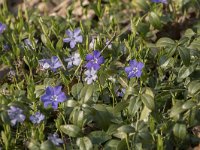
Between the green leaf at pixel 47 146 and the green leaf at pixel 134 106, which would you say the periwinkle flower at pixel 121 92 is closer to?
the green leaf at pixel 134 106

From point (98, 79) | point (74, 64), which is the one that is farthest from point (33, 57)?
point (98, 79)

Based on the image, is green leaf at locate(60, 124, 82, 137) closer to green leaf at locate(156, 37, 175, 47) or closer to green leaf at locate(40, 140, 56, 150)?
green leaf at locate(40, 140, 56, 150)

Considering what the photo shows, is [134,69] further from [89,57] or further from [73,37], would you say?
[73,37]

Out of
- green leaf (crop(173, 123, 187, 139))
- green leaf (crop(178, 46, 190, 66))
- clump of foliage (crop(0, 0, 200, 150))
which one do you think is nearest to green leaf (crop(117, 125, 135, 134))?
clump of foliage (crop(0, 0, 200, 150))

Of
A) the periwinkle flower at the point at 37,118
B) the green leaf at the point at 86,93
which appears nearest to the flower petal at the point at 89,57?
the green leaf at the point at 86,93

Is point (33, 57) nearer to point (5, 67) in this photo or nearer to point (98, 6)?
point (5, 67)

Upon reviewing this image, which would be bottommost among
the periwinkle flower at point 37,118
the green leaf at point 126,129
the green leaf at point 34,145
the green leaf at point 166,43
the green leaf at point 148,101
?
the green leaf at point 34,145

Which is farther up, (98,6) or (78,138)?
(98,6)
